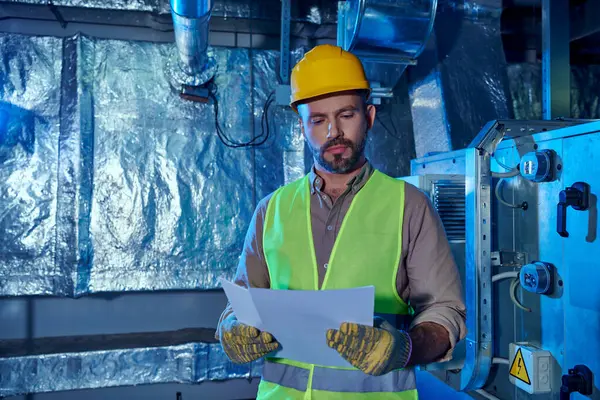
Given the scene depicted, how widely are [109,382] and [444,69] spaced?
226cm

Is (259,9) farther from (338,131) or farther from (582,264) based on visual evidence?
(582,264)

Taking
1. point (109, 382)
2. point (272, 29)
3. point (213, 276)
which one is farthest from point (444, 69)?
point (109, 382)

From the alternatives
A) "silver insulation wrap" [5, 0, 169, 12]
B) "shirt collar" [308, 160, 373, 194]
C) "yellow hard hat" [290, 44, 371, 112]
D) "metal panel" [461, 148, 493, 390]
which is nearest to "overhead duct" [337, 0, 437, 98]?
"metal panel" [461, 148, 493, 390]

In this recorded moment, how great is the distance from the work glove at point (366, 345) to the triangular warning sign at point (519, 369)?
860mm

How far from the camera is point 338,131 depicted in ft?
3.41

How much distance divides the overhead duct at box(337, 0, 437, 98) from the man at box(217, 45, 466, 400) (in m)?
1.06

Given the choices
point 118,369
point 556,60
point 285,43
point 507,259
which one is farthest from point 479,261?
point 118,369

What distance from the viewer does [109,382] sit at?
2.32 metres

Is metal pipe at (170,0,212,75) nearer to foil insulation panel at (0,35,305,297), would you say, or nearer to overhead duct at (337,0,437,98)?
foil insulation panel at (0,35,305,297)

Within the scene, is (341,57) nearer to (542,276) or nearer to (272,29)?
(542,276)

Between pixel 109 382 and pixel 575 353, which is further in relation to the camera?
pixel 109 382

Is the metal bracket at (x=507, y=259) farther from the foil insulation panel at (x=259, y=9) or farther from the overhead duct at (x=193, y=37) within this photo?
the foil insulation panel at (x=259, y=9)

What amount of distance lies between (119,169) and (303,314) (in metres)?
1.92

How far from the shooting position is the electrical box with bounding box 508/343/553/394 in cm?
142
